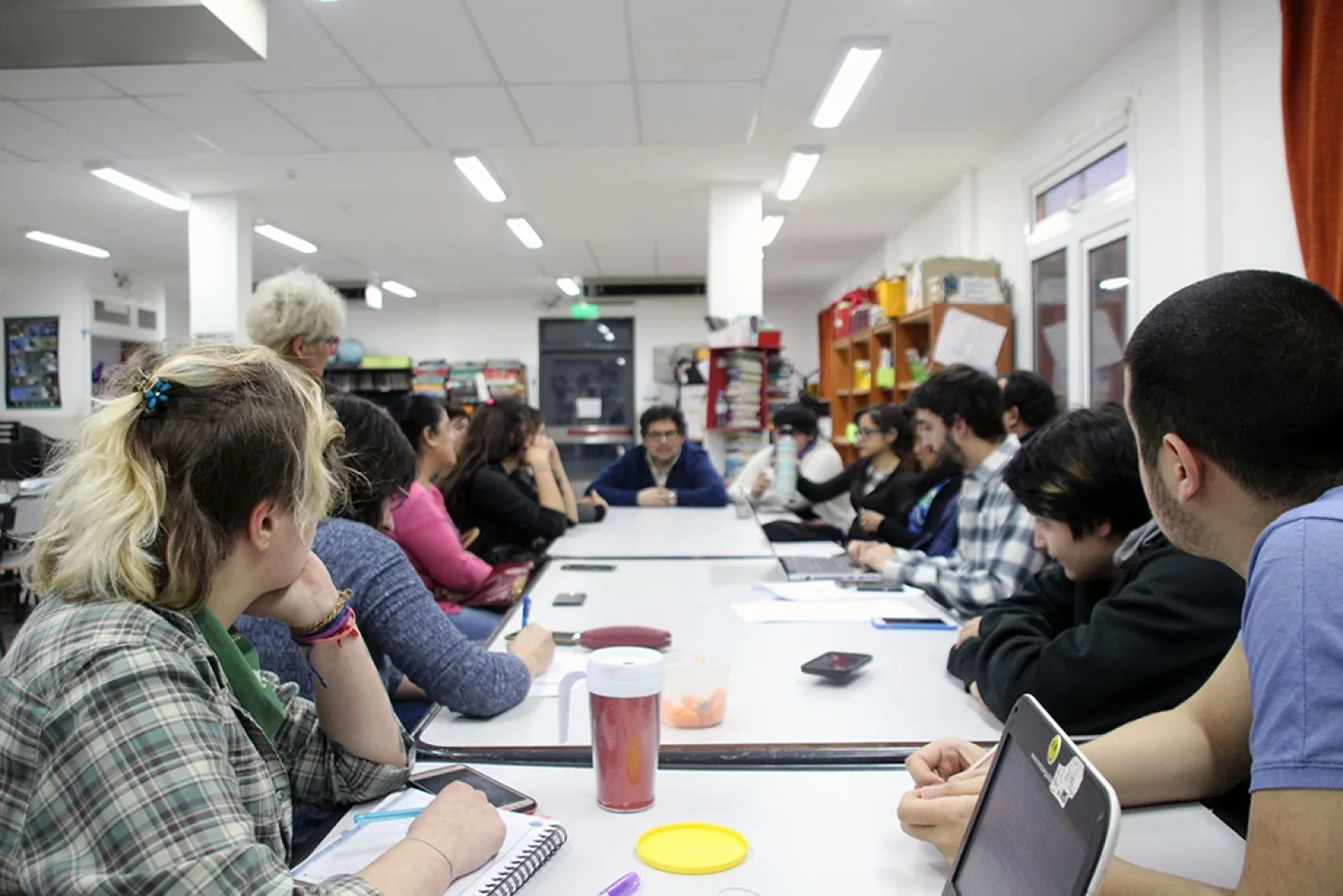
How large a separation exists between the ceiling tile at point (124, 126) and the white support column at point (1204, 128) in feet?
16.6

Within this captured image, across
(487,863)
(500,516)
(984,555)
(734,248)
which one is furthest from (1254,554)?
(734,248)

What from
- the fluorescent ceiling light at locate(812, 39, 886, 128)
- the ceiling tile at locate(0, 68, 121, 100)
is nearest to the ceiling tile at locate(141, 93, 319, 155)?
the ceiling tile at locate(0, 68, 121, 100)

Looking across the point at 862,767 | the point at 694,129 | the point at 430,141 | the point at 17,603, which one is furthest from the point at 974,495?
the point at 17,603

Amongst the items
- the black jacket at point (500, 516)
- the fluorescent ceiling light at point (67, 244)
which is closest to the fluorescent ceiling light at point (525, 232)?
the fluorescent ceiling light at point (67, 244)

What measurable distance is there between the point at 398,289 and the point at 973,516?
10044 millimetres

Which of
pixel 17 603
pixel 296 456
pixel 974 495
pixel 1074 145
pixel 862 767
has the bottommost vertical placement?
pixel 17 603

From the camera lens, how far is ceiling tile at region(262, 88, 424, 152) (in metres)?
4.62

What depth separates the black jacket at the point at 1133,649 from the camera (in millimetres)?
1271

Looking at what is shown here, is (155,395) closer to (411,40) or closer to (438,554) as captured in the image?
(438,554)

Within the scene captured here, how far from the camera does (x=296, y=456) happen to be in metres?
0.93

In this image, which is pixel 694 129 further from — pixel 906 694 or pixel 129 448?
pixel 129 448

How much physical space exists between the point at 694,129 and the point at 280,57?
2297 millimetres

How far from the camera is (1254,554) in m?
0.79

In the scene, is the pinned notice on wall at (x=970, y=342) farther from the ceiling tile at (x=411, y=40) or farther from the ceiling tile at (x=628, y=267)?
the ceiling tile at (x=628, y=267)
